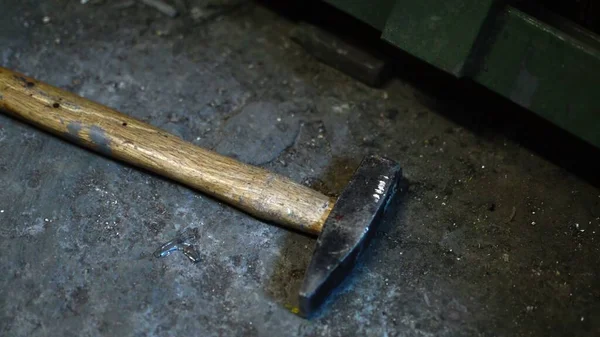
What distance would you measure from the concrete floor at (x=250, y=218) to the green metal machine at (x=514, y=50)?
0.37 metres

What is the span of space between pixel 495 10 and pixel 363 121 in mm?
791

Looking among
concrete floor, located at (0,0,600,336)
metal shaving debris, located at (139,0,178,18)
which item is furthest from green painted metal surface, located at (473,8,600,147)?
metal shaving debris, located at (139,0,178,18)

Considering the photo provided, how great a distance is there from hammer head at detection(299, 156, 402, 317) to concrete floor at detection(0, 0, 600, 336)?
6.1 inches

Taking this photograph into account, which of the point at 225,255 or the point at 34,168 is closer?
the point at 225,255

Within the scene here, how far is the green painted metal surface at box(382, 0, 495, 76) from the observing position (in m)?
2.88

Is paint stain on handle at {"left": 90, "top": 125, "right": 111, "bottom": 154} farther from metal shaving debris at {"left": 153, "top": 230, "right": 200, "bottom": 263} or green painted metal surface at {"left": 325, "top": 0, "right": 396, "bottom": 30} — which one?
green painted metal surface at {"left": 325, "top": 0, "right": 396, "bottom": 30}

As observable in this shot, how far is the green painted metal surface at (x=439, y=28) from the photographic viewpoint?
288cm

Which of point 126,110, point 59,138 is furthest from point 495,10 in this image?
point 59,138

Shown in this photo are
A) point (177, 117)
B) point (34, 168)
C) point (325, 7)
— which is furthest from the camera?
point (325, 7)

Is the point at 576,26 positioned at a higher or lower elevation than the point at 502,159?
higher

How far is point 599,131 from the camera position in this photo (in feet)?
9.29

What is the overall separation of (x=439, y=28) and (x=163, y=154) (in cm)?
118

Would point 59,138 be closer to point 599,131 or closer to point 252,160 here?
point 252,160

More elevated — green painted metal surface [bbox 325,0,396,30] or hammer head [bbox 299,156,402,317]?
green painted metal surface [bbox 325,0,396,30]
